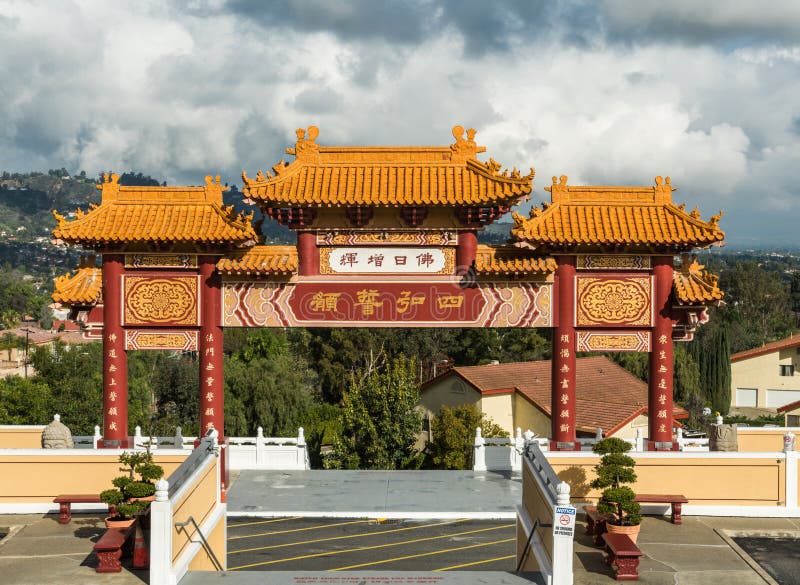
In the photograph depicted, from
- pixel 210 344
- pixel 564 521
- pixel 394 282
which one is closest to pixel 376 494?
pixel 394 282

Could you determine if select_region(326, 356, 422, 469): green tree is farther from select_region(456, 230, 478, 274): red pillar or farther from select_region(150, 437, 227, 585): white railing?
select_region(150, 437, 227, 585): white railing

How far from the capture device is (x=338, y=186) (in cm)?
1970

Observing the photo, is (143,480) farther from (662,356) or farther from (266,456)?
(662,356)

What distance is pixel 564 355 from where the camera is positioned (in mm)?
20031

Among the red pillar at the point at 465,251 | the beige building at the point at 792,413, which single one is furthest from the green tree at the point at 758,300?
the red pillar at the point at 465,251

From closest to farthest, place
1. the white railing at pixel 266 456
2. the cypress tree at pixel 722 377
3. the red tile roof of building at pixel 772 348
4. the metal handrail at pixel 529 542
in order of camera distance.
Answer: the metal handrail at pixel 529 542 < the white railing at pixel 266 456 < the red tile roof of building at pixel 772 348 < the cypress tree at pixel 722 377

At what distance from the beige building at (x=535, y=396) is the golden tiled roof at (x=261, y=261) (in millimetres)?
16773

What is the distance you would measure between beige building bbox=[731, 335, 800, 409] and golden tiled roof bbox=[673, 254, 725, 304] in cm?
3937

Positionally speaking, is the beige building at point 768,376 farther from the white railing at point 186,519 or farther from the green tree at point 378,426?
the white railing at point 186,519

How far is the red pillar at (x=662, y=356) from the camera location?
19969 mm

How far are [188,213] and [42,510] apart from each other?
6.78m

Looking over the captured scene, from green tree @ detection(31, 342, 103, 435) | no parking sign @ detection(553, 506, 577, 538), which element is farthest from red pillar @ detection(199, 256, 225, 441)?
green tree @ detection(31, 342, 103, 435)

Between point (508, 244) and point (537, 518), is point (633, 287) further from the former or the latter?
point (537, 518)

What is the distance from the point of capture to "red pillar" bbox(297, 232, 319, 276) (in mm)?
20016
